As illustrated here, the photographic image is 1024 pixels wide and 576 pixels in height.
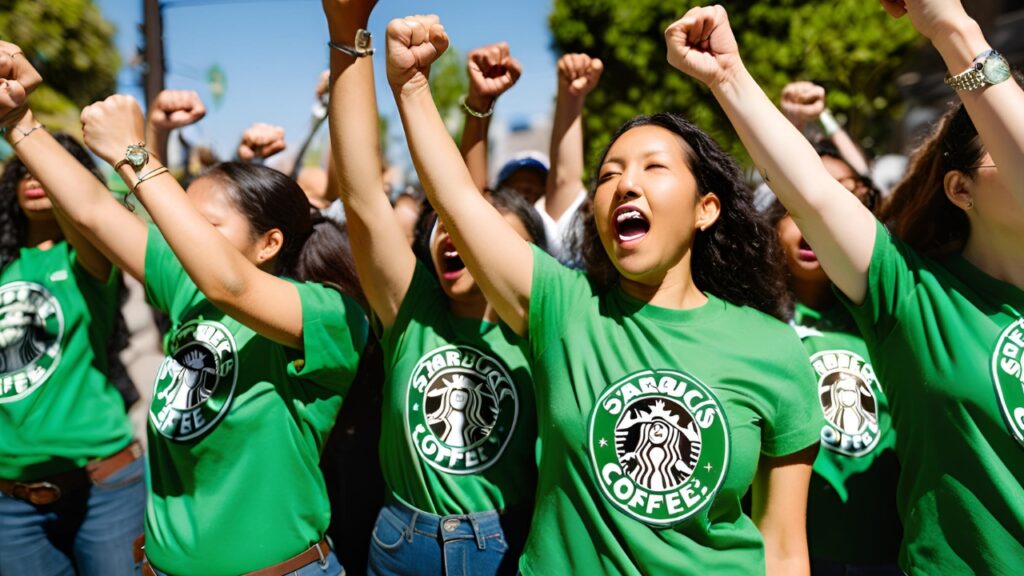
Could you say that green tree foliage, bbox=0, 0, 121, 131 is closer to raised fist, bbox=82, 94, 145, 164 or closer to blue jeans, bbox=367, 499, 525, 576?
raised fist, bbox=82, 94, 145, 164

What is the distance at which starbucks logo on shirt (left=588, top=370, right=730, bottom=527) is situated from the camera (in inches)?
61.6

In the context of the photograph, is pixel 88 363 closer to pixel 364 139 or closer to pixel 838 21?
pixel 364 139

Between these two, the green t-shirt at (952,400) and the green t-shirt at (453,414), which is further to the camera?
the green t-shirt at (453,414)

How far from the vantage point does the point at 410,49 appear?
1.69 meters

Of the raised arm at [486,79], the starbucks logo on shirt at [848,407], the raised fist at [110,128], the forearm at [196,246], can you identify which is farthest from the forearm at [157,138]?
the starbucks logo on shirt at [848,407]

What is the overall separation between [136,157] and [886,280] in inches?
68.0

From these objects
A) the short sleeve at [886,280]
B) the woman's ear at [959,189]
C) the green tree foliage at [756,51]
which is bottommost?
the short sleeve at [886,280]

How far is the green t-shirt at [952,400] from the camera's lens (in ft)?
4.94

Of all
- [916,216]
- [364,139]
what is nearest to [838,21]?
[916,216]

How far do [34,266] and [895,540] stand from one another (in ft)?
9.31

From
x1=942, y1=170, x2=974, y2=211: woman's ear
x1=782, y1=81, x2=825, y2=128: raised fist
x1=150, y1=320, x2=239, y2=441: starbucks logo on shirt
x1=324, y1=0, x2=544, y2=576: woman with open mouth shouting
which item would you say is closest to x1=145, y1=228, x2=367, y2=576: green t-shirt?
x1=150, y1=320, x2=239, y2=441: starbucks logo on shirt

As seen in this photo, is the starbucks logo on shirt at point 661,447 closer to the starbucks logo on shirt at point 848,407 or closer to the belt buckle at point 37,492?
the starbucks logo on shirt at point 848,407

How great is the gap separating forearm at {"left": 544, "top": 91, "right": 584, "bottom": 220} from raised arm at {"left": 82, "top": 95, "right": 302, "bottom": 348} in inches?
54.3

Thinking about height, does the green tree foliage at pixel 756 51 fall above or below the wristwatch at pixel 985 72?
above
